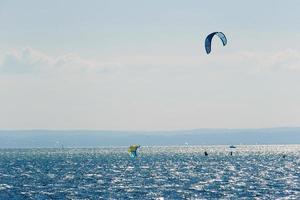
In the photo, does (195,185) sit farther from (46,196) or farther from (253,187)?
(46,196)

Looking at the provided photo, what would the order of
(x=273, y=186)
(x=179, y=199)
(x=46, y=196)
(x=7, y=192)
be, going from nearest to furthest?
(x=179, y=199) → (x=46, y=196) → (x=7, y=192) → (x=273, y=186)

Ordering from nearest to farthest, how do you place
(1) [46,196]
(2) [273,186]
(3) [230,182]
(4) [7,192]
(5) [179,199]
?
1. (5) [179,199]
2. (1) [46,196]
3. (4) [7,192]
4. (2) [273,186]
5. (3) [230,182]

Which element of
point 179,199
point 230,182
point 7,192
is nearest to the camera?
point 179,199

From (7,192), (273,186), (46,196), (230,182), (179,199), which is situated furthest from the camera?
(230,182)

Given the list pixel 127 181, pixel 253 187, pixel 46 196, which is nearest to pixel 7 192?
pixel 46 196

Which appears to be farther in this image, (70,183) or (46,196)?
(70,183)

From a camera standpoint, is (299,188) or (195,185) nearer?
(299,188)

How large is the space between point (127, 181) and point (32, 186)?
51.9 ft

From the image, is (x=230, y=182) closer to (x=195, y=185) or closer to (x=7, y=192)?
(x=195, y=185)

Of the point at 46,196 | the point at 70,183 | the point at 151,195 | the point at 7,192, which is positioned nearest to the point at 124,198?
the point at 151,195

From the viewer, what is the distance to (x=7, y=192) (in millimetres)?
81625

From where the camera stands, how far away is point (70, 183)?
9569 cm

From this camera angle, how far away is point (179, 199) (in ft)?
231

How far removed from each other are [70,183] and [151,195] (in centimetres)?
2447
